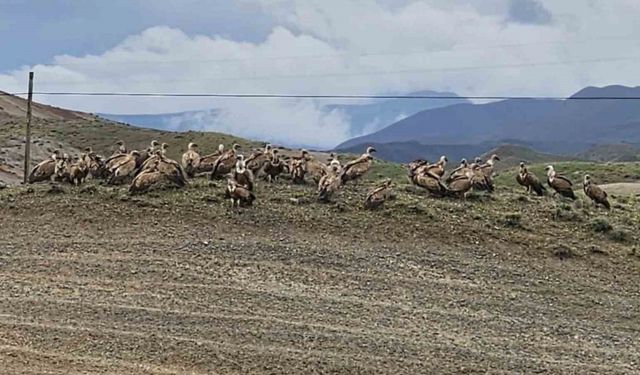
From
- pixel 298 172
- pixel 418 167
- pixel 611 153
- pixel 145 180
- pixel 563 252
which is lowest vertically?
pixel 563 252

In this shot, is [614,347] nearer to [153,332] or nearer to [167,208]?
[153,332]

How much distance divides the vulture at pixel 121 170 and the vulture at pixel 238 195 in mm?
3035

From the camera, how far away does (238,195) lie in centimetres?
1644

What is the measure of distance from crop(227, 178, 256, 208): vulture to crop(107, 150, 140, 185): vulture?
3035mm

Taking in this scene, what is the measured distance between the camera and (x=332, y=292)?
12.9m

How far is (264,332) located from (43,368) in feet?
9.14

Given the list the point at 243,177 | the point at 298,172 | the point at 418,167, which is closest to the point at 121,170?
the point at 243,177

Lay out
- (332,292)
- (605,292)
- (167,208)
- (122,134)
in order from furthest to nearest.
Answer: (122,134) → (167,208) → (605,292) → (332,292)

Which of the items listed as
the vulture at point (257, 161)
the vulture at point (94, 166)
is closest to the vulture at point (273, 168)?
the vulture at point (257, 161)

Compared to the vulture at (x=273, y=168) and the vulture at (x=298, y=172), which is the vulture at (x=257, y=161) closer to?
the vulture at (x=273, y=168)

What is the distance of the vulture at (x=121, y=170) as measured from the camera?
18.4m

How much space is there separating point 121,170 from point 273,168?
127 inches

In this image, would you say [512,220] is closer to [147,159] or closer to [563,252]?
[563,252]

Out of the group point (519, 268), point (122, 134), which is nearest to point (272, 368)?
point (519, 268)
